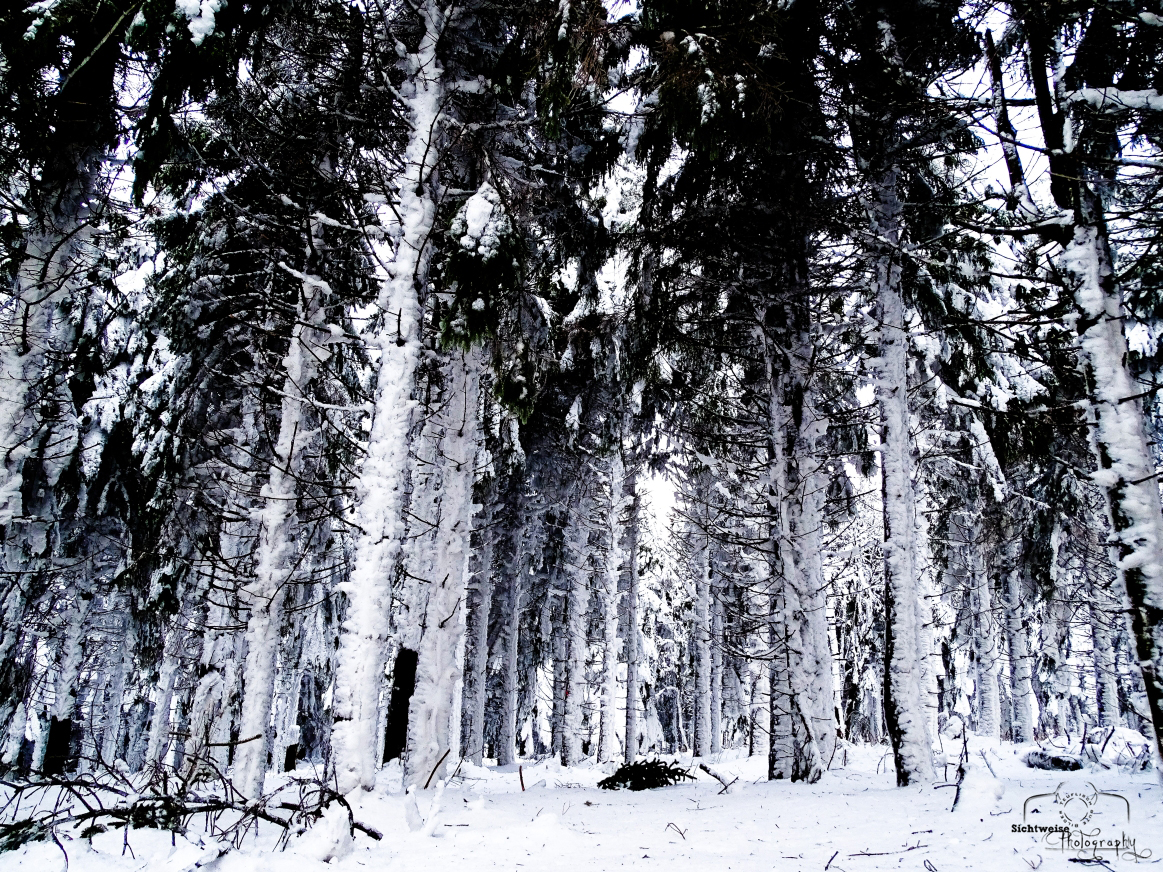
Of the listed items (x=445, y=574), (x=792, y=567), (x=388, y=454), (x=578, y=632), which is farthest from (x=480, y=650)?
(x=388, y=454)

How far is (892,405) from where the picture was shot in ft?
24.7

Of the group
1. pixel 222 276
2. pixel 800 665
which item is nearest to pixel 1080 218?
pixel 800 665

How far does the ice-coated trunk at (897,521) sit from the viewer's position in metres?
6.70

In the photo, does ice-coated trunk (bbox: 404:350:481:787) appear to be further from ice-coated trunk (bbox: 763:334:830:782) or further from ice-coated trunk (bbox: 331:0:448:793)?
ice-coated trunk (bbox: 763:334:830:782)

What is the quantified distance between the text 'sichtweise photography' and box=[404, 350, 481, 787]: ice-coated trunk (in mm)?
55

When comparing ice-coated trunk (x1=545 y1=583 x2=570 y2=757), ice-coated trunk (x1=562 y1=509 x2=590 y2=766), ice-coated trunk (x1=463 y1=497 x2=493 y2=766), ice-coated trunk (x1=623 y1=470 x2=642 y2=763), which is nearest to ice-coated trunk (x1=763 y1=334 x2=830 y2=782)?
ice-coated trunk (x1=562 y1=509 x2=590 y2=766)

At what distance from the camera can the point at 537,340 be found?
9.05m

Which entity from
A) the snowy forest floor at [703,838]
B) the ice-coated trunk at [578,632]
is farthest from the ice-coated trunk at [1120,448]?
the ice-coated trunk at [578,632]

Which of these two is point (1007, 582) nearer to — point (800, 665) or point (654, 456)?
point (654, 456)

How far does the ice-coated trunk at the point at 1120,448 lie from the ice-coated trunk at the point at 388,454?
551 centimetres

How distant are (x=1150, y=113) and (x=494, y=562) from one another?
16.6 m

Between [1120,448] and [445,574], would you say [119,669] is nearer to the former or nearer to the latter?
[445,574]

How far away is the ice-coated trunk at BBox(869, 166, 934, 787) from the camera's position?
6.70 metres

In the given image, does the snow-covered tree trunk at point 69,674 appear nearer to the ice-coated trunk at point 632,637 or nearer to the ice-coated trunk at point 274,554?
the ice-coated trunk at point 274,554
